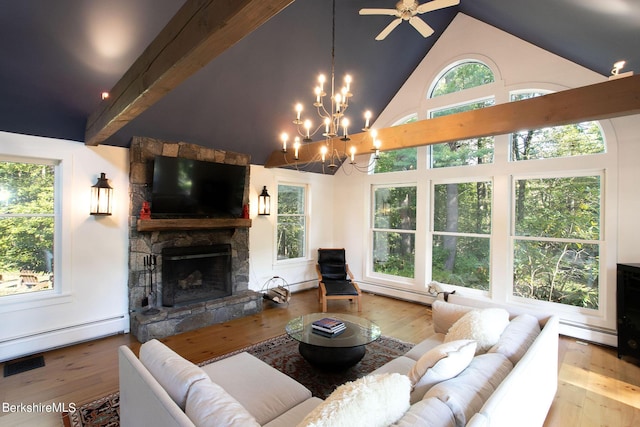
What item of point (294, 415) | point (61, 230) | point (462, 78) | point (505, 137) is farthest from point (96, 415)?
point (462, 78)

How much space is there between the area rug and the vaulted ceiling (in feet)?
9.57

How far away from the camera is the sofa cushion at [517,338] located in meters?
1.96

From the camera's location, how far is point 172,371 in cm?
161

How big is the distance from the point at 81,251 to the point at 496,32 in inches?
254

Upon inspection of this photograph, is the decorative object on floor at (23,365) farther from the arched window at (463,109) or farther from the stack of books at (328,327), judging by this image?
the arched window at (463,109)

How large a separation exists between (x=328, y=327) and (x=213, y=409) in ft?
5.87

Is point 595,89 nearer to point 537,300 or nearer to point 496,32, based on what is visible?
point 496,32

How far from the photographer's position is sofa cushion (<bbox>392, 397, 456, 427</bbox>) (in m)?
1.24

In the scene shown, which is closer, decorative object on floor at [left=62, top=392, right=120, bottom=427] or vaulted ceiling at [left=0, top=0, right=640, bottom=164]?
decorative object on floor at [left=62, top=392, right=120, bottom=427]

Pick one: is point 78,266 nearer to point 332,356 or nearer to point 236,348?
point 236,348

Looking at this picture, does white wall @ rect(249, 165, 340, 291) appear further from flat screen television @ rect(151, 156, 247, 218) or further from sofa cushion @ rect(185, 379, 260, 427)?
sofa cushion @ rect(185, 379, 260, 427)

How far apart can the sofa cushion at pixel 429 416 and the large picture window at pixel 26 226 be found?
4224 mm

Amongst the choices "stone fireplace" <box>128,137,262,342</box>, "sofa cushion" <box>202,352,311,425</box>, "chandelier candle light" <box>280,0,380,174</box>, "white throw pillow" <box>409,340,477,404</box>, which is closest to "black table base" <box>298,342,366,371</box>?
"sofa cushion" <box>202,352,311,425</box>

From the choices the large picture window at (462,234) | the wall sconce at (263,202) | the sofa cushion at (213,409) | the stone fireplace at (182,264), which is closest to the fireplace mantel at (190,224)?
the stone fireplace at (182,264)
